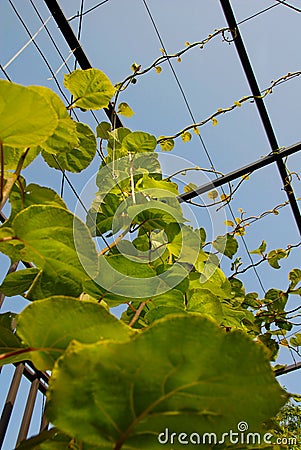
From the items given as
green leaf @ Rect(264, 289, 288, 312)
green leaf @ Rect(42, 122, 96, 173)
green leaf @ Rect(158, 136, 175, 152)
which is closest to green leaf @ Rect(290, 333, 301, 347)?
green leaf @ Rect(264, 289, 288, 312)

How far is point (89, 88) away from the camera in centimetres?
53

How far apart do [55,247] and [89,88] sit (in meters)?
0.27

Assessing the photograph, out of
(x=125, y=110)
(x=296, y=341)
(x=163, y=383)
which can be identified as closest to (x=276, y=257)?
(x=296, y=341)

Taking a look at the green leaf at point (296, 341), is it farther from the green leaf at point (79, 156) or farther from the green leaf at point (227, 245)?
the green leaf at point (79, 156)

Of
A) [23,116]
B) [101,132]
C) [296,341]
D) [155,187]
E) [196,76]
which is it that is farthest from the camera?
[196,76]

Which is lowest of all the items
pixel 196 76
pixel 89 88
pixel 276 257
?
pixel 89 88

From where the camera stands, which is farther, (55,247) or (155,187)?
(155,187)

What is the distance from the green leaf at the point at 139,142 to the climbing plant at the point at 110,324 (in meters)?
0.09

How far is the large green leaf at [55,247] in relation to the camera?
0.34 metres

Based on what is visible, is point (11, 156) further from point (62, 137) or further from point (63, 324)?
point (63, 324)

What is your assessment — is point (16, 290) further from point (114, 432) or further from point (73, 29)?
point (73, 29)

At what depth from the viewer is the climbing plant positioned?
197 mm

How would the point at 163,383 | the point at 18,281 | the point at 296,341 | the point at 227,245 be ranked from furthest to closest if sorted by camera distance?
the point at 296,341 < the point at 227,245 < the point at 18,281 < the point at 163,383

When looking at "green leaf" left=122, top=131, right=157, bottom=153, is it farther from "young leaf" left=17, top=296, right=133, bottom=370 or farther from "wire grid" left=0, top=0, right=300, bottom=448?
"wire grid" left=0, top=0, right=300, bottom=448
